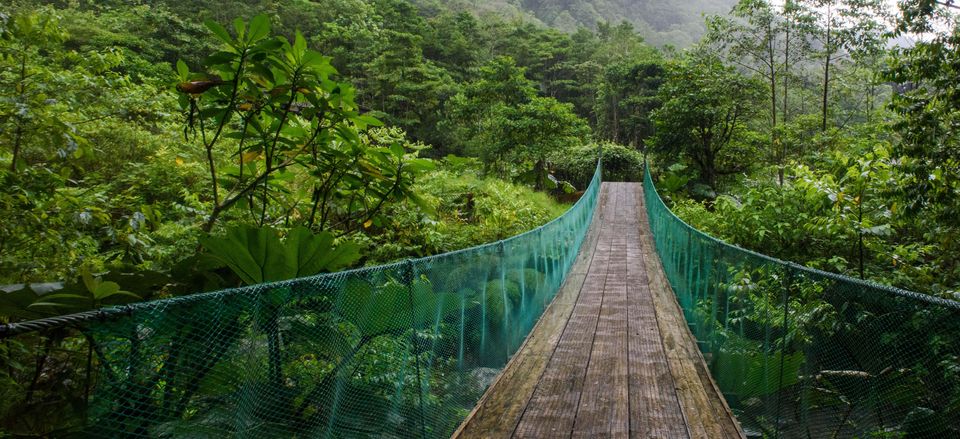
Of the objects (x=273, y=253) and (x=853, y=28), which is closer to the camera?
(x=273, y=253)

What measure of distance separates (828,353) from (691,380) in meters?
1.54

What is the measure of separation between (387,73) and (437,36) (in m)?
9.36

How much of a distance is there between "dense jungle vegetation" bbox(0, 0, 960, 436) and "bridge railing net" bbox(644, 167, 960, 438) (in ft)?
6.15

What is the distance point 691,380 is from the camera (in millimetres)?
3518

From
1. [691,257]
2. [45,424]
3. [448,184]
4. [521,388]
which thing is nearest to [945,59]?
[691,257]

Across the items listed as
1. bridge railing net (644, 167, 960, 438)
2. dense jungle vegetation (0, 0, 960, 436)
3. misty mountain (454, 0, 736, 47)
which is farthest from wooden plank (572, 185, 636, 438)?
misty mountain (454, 0, 736, 47)

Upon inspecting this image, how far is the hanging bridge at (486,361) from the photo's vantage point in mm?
1158

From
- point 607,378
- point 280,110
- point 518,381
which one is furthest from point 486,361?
point 280,110

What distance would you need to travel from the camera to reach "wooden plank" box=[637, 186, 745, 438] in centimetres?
281

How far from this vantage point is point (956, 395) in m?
1.45

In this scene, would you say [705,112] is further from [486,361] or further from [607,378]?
[486,361]

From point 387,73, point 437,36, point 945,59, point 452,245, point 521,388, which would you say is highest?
point 437,36

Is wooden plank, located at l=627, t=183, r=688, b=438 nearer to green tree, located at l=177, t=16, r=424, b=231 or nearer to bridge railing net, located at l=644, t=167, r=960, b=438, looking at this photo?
bridge railing net, located at l=644, t=167, r=960, b=438

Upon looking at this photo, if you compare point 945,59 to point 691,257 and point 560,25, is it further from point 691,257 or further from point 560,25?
point 560,25
